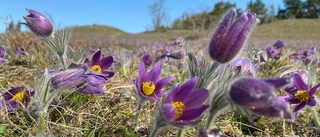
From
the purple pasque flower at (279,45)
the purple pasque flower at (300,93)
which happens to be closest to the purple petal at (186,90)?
the purple pasque flower at (300,93)

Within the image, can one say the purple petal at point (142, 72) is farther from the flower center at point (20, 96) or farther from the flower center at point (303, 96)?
the flower center at point (303, 96)

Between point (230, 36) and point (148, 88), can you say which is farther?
point (148, 88)

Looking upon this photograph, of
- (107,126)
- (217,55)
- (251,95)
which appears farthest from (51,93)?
(251,95)

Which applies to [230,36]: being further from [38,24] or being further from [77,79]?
[38,24]

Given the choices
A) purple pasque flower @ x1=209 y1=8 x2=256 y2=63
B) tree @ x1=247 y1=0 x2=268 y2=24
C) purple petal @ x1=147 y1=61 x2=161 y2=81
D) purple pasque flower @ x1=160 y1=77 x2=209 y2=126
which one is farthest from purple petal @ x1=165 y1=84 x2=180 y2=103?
tree @ x1=247 y1=0 x2=268 y2=24

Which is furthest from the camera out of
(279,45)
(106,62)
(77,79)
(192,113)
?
(279,45)

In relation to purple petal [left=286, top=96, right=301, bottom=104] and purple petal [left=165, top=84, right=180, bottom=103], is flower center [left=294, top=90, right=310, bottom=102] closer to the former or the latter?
purple petal [left=286, top=96, right=301, bottom=104]

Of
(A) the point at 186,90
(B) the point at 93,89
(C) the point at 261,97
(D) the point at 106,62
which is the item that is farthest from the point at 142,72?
(C) the point at 261,97
